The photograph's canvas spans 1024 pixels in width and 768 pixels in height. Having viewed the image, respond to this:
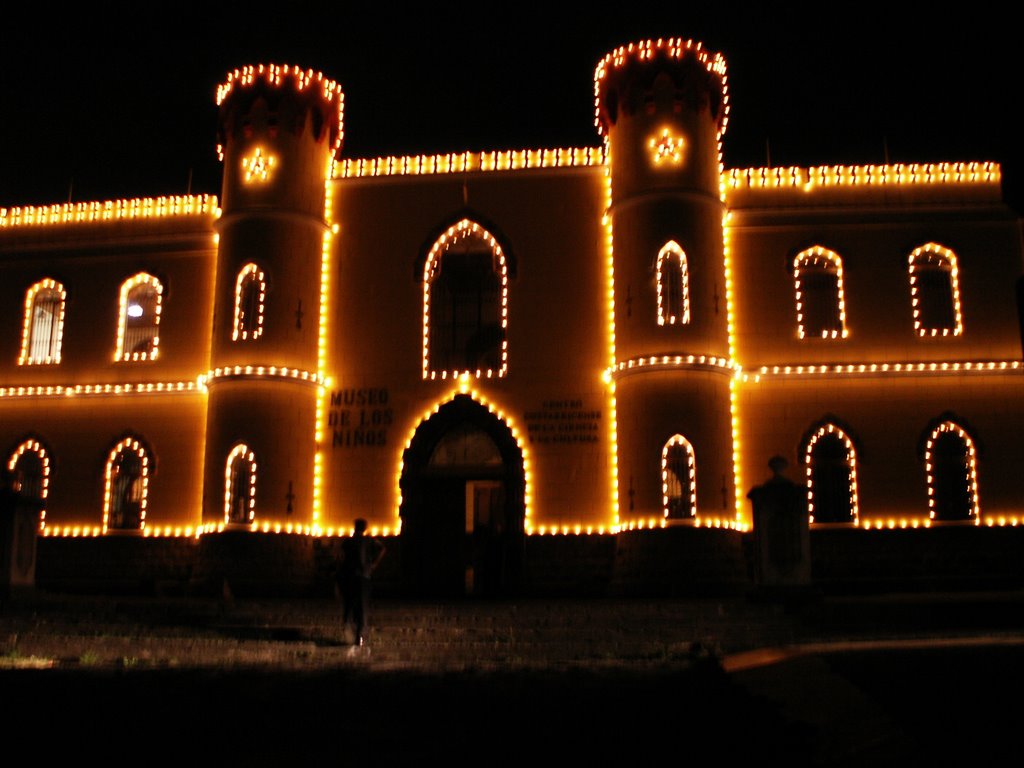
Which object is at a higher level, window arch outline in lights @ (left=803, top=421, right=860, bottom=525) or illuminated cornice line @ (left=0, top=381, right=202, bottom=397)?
illuminated cornice line @ (left=0, top=381, right=202, bottom=397)

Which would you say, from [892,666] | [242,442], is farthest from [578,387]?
[892,666]

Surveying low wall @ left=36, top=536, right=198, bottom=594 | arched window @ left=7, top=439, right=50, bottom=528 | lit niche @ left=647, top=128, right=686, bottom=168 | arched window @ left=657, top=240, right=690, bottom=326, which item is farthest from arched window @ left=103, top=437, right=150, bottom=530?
lit niche @ left=647, top=128, right=686, bottom=168

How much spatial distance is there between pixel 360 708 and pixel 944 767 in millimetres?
4391

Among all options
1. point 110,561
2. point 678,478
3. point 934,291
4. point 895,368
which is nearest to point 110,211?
→ point 110,561

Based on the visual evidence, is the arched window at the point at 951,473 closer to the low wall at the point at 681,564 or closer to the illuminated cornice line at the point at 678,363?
the low wall at the point at 681,564

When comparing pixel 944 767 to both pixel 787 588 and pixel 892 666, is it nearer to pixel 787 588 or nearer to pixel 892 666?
pixel 892 666

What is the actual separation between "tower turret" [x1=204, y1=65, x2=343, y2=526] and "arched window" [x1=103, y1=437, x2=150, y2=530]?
214cm

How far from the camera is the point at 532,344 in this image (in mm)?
23094

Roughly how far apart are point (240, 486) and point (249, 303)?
387cm

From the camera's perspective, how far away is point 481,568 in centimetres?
2242

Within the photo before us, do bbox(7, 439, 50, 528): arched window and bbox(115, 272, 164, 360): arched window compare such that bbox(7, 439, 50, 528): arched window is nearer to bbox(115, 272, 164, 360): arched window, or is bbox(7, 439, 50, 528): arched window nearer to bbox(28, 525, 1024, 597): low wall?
bbox(28, 525, 1024, 597): low wall

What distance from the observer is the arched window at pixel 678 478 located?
2130cm

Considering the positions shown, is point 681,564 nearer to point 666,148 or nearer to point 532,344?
point 532,344

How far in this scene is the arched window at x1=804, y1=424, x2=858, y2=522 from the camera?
22078 millimetres
